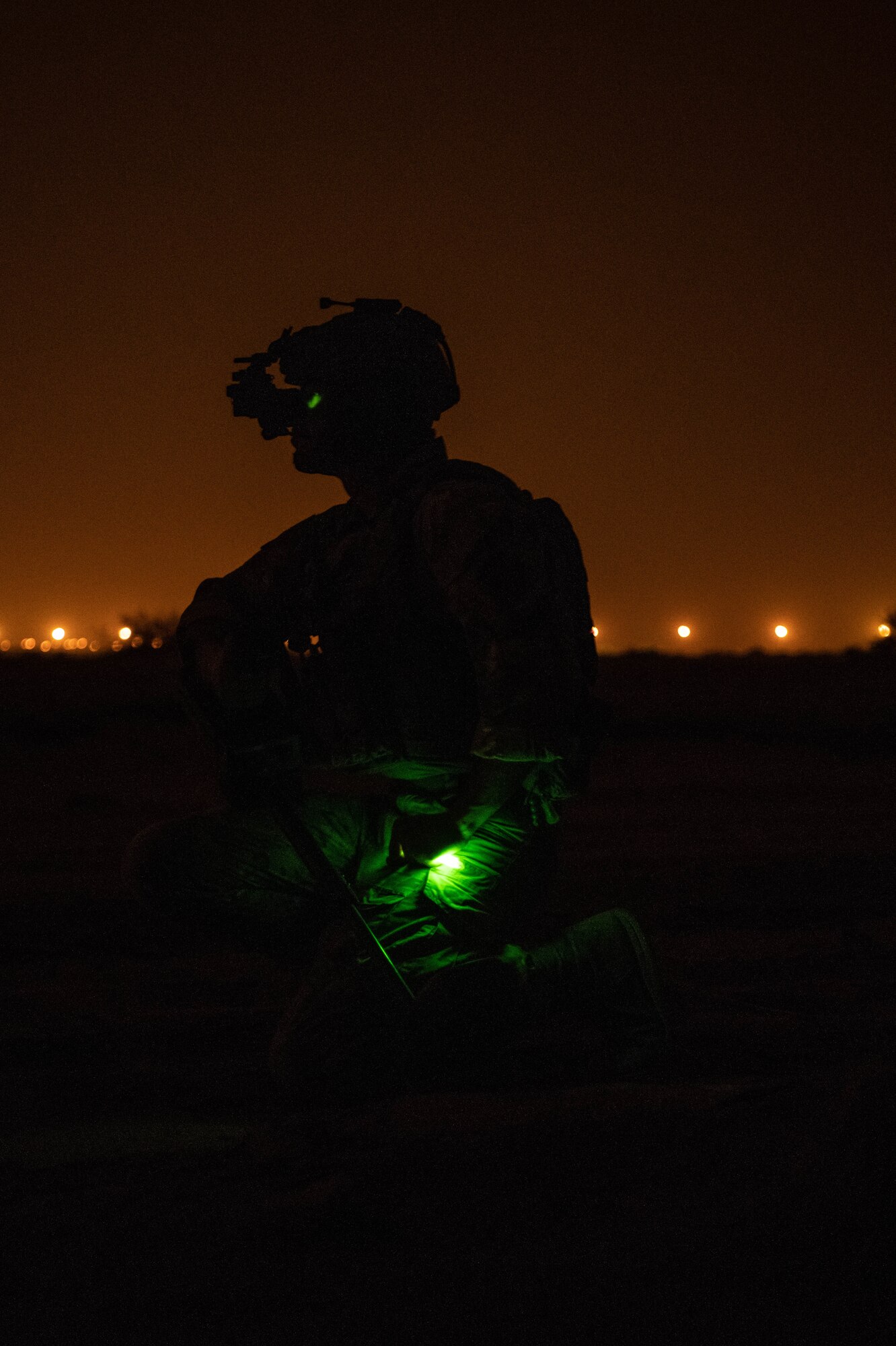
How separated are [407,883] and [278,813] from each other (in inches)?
16.1

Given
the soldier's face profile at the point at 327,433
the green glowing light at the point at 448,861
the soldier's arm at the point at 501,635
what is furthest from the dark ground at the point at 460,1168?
the soldier's face profile at the point at 327,433

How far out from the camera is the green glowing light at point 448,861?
3064 millimetres

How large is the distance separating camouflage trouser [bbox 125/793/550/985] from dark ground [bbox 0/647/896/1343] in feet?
1.41

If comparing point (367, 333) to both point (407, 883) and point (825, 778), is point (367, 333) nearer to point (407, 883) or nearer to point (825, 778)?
point (407, 883)

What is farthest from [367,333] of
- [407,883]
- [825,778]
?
[825,778]

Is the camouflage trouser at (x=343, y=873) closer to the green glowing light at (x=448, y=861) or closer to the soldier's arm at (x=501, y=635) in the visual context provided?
the green glowing light at (x=448, y=861)

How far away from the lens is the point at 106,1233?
2.41 meters

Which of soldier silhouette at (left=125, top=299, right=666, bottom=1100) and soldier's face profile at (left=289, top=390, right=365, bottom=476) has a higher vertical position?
soldier's face profile at (left=289, top=390, right=365, bottom=476)

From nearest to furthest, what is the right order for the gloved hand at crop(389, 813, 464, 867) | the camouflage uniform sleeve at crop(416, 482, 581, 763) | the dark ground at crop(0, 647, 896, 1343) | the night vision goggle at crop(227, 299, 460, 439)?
1. the dark ground at crop(0, 647, 896, 1343)
2. the camouflage uniform sleeve at crop(416, 482, 581, 763)
3. the gloved hand at crop(389, 813, 464, 867)
4. the night vision goggle at crop(227, 299, 460, 439)

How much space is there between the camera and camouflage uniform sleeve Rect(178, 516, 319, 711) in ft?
10.3

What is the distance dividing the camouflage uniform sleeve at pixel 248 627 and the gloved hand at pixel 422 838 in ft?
1.72

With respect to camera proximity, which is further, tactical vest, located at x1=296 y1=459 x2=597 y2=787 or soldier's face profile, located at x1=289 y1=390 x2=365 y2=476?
soldier's face profile, located at x1=289 y1=390 x2=365 y2=476

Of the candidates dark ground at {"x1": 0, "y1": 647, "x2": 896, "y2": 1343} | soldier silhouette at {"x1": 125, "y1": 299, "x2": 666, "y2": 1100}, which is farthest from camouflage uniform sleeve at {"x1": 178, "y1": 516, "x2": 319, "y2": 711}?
dark ground at {"x1": 0, "y1": 647, "x2": 896, "y2": 1343}

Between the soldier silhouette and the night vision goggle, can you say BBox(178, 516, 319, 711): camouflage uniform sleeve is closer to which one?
the soldier silhouette
